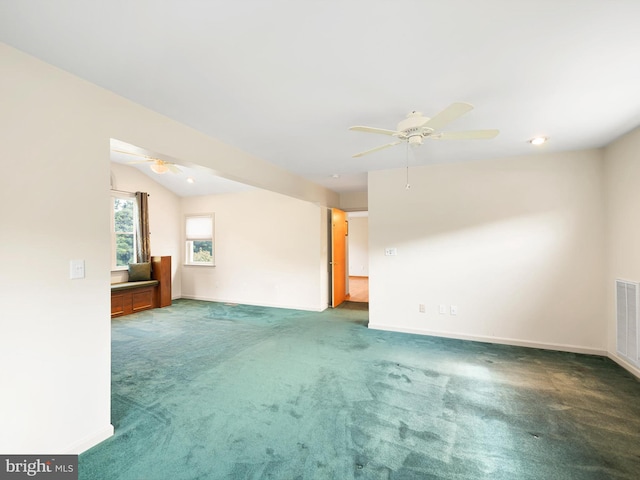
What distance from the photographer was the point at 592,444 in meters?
1.93

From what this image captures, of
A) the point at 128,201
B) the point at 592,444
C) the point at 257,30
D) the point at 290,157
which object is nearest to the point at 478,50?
the point at 257,30

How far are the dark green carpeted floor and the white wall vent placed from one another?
0.24 metres

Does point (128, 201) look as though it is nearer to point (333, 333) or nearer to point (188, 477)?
point (333, 333)

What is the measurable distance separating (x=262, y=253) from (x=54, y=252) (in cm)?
465

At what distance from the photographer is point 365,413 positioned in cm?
228

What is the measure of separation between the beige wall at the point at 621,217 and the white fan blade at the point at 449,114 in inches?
97.7

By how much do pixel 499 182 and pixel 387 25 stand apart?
3.24 meters

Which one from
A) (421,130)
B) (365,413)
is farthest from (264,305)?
(421,130)

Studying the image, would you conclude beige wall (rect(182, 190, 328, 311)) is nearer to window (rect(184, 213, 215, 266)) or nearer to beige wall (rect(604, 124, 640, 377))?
window (rect(184, 213, 215, 266))

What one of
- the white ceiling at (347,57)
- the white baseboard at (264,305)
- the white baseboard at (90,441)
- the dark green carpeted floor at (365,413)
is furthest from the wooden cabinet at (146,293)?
the white ceiling at (347,57)

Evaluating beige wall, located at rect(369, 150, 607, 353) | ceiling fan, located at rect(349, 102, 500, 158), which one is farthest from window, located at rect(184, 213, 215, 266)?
ceiling fan, located at rect(349, 102, 500, 158)

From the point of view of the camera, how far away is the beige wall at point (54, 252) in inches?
63.1

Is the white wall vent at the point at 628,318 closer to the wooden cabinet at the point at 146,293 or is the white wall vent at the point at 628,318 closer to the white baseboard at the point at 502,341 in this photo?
the white baseboard at the point at 502,341

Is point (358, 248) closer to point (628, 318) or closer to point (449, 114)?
point (628, 318)
